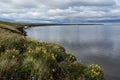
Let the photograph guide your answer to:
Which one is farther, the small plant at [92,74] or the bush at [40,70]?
the small plant at [92,74]

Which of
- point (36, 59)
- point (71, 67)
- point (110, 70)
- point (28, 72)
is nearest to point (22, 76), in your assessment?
point (28, 72)

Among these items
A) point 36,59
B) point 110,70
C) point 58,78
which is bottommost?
point 110,70

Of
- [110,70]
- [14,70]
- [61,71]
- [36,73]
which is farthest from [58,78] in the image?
[110,70]

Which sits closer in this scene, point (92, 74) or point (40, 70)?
point (40, 70)

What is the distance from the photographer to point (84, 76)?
30.3 ft

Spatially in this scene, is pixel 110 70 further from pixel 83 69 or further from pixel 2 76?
pixel 2 76

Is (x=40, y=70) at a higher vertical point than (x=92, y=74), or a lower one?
higher

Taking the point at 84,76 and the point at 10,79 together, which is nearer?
the point at 10,79

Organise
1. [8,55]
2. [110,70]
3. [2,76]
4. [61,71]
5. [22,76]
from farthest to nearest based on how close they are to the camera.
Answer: [110,70] < [8,55] < [61,71] < [22,76] < [2,76]

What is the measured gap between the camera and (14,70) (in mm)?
8617

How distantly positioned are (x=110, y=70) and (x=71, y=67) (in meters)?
14.2

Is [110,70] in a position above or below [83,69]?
below

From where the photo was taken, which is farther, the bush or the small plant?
the small plant

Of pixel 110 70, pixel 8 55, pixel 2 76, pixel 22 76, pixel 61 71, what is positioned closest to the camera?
pixel 2 76
